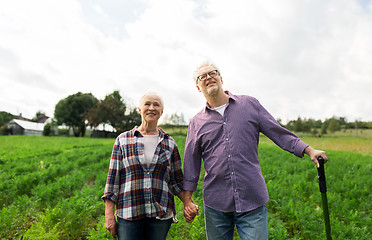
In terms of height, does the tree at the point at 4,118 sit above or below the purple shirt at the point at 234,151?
above

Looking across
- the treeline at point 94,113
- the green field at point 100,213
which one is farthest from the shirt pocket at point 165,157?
the treeline at point 94,113

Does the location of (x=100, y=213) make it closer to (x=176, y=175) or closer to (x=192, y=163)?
(x=176, y=175)

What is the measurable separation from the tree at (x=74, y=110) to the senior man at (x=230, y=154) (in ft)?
158

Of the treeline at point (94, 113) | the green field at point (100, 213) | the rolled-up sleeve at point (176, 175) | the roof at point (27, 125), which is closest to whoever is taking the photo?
the rolled-up sleeve at point (176, 175)

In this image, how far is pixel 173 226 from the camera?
11.3 ft

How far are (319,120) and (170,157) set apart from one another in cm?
8788


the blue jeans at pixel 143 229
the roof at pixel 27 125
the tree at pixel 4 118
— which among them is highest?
the tree at pixel 4 118

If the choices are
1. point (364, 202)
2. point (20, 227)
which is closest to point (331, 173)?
point (364, 202)

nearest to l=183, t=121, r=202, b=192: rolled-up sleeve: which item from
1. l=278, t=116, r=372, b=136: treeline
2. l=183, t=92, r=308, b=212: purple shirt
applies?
l=183, t=92, r=308, b=212: purple shirt

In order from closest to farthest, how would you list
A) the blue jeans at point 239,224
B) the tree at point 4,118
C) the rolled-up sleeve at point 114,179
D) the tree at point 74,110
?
the blue jeans at point 239,224, the rolled-up sleeve at point 114,179, the tree at point 74,110, the tree at point 4,118

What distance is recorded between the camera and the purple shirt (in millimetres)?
1879

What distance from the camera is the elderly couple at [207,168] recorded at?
1885 millimetres

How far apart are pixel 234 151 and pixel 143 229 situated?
0.99m

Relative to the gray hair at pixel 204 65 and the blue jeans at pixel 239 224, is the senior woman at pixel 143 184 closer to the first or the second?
the blue jeans at pixel 239 224
